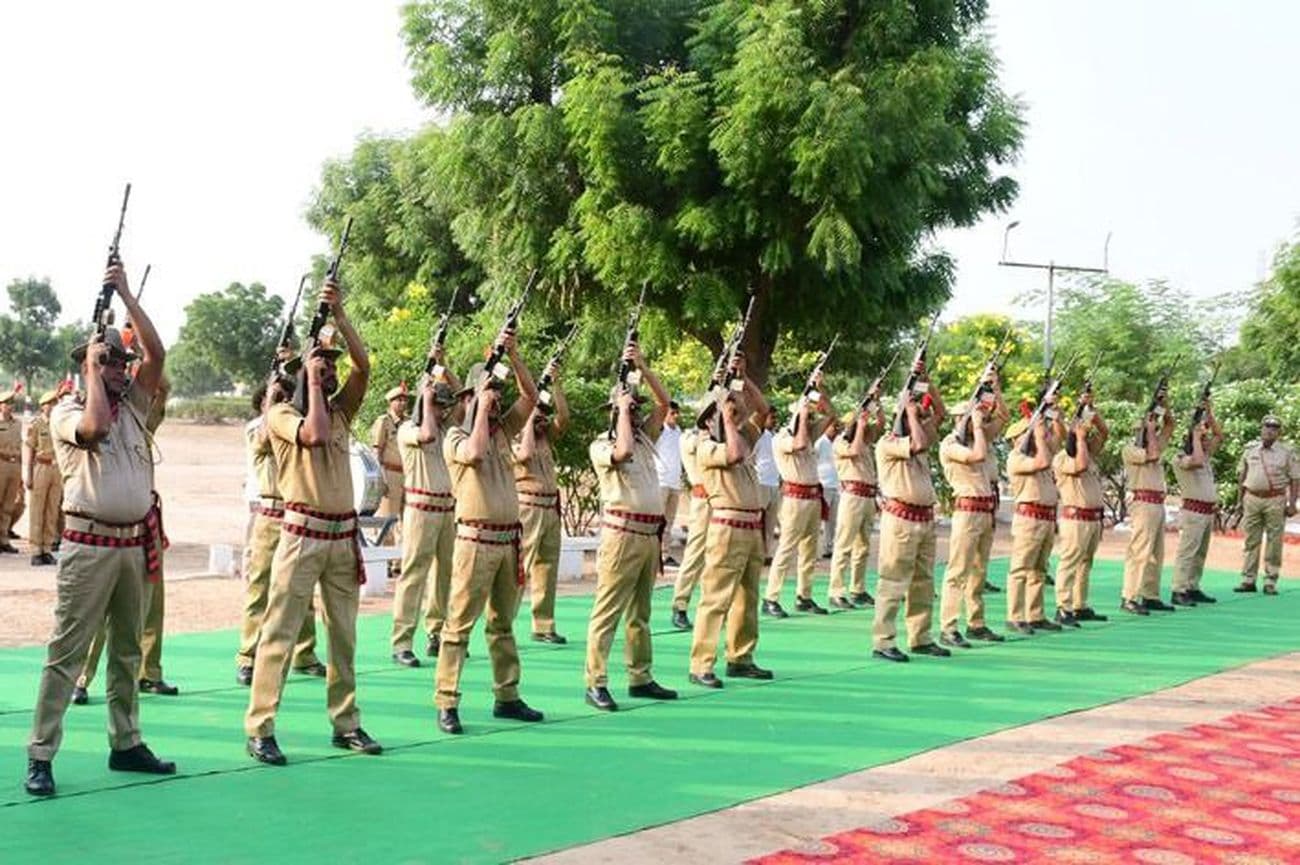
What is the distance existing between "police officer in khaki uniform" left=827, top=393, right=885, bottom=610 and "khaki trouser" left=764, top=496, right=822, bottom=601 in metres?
0.41

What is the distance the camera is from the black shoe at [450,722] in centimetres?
652

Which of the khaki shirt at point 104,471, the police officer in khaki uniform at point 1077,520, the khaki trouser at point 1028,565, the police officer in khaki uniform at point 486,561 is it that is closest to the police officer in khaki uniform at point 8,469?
the police officer in khaki uniform at point 486,561

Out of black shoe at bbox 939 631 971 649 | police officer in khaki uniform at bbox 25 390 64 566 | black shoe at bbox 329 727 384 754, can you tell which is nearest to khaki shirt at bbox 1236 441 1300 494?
black shoe at bbox 939 631 971 649

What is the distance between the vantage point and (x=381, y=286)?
82.8 ft

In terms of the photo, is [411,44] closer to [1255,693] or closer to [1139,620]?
[1139,620]

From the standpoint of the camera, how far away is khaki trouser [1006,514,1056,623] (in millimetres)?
10328

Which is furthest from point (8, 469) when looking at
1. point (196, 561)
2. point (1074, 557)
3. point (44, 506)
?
point (1074, 557)

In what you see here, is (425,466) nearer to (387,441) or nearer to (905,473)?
(905,473)

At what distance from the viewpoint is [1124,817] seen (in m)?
5.58

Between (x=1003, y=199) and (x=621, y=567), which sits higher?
(x=1003, y=199)

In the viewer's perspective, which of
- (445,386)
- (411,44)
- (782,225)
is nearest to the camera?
(445,386)

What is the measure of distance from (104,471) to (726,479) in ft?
11.9

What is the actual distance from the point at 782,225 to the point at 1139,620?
521 centimetres

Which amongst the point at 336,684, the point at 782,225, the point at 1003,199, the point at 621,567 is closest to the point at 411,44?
the point at 782,225
